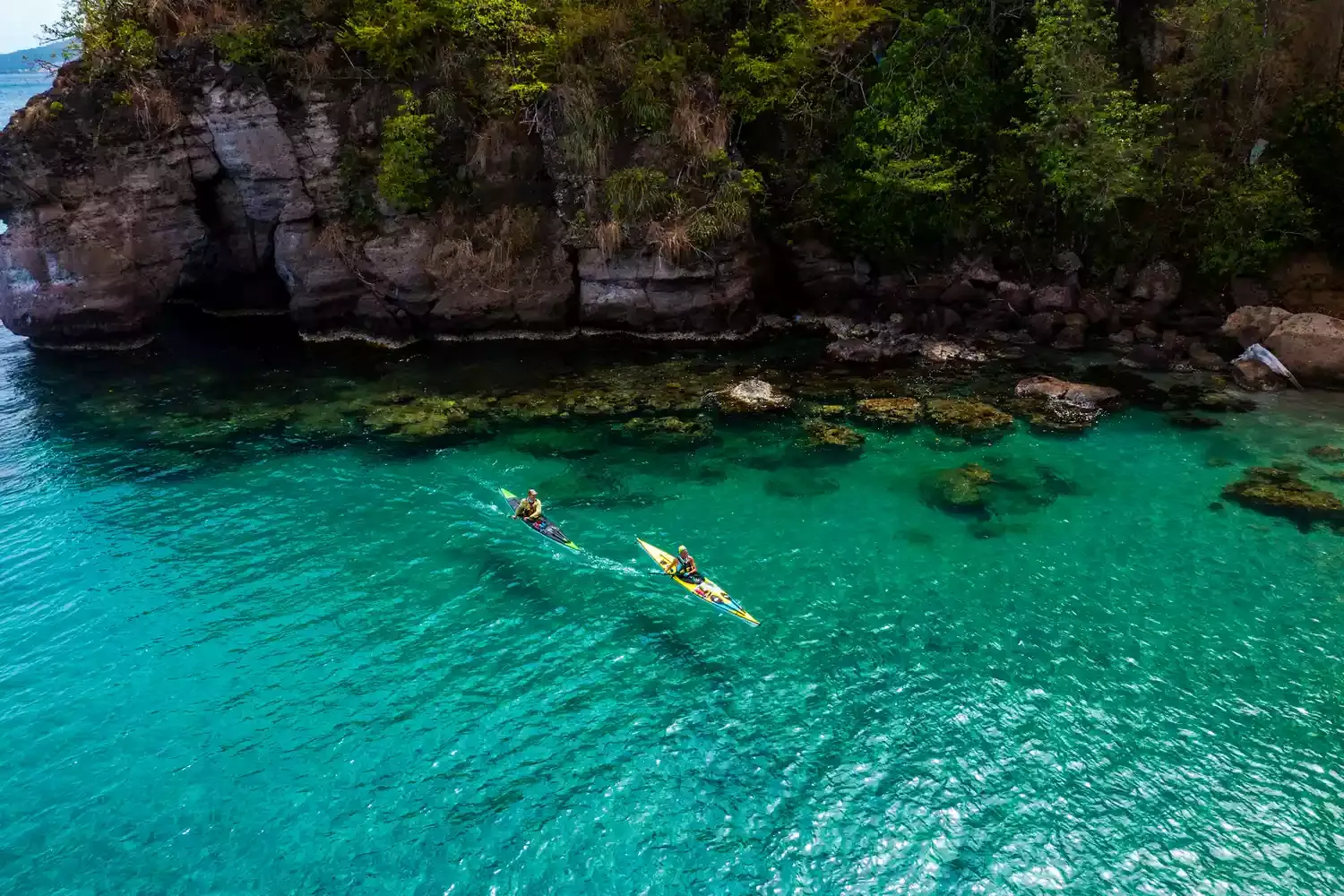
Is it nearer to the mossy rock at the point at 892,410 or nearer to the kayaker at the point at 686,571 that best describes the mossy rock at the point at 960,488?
the mossy rock at the point at 892,410

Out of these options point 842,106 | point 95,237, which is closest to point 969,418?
point 842,106

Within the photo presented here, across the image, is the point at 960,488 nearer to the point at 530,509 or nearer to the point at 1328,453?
the point at 1328,453

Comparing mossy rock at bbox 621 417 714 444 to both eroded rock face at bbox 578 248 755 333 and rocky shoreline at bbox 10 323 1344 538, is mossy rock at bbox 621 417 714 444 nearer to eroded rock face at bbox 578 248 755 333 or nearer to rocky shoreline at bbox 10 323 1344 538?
rocky shoreline at bbox 10 323 1344 538

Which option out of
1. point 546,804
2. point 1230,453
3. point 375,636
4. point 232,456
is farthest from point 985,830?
point 232,456

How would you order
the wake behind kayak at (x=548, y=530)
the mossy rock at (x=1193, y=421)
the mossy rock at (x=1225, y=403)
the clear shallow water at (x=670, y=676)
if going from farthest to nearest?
the mossy rock at (x=1225, y=403), the mossy rock at (x=1193, y=421), the wake behind kayak at (x=548, y=530), the clear shallow water at (x=670, y=676)

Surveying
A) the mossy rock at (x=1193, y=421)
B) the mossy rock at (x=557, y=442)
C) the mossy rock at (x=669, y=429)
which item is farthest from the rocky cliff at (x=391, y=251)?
the mossy rock at (x=557, y=442)

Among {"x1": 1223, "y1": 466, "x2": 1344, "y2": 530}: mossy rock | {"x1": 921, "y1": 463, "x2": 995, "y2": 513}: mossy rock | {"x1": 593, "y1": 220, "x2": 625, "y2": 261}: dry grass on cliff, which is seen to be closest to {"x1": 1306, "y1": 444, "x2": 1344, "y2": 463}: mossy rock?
{"x1": 1223, "y1": 466, "x2": 1344, "y2": 530}: mossy rock
